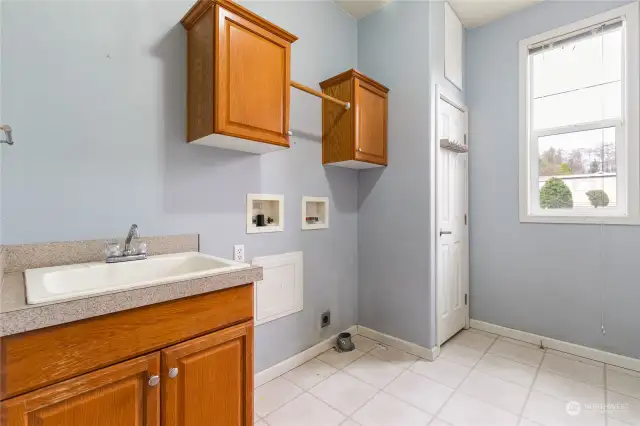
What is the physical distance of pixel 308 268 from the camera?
227 centimetres

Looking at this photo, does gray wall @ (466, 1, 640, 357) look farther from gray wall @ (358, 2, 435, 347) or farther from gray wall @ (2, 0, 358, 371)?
gray wall @ (2, 0, 358, 371)

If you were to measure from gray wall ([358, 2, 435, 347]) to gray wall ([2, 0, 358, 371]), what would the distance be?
0.74 meters

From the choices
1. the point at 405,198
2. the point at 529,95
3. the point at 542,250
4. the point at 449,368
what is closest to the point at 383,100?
the point at 405,198

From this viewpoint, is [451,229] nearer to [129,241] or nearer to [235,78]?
[235,78]

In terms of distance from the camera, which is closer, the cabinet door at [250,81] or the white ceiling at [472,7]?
the cabinet door at [250,81]

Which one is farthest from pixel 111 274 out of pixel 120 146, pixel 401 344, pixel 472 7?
pixel 472 7

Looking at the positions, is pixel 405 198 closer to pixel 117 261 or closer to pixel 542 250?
pixel 542 250

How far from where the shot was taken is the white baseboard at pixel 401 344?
87.9 inches

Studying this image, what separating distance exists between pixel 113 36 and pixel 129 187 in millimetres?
699

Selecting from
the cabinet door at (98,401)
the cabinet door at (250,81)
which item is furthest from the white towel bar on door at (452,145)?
the cabinet door at (98,401)

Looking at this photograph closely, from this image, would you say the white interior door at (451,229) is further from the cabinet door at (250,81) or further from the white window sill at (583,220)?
the cabinet door at (250,81)

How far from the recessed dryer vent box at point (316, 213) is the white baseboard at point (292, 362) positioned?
93 cm

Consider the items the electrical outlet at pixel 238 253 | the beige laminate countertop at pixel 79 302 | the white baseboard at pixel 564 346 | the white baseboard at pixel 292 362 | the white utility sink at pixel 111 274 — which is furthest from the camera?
the white baseboard at pixel 564 346

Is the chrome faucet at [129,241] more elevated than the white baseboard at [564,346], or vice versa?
the chrome faucet at [129,241]
